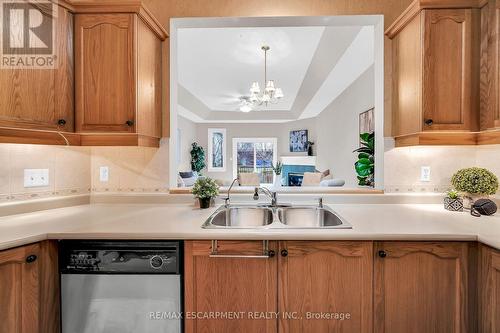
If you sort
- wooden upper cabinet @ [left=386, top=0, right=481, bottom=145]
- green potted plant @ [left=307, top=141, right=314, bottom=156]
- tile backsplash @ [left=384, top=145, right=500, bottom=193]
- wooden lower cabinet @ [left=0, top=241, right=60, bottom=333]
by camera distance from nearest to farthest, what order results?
wooden lower cabinet @ [left=0, top=241, right=60, bottom=333]
wooden upper cabinet @ [left=386, top=0, right=481, bottom=145]
tile backsplash @ [left=384, top=145, right=500, bottom=193]
green potted plant @ [left=307, top=141, right=314, bottom=156]

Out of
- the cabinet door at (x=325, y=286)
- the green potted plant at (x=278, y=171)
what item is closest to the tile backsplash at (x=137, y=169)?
the cabinet door at (x=325, y=286)

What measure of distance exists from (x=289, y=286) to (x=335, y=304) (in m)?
0.23

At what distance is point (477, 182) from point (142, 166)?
227 centimetres

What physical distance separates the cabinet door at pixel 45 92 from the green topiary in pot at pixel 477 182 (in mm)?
2473

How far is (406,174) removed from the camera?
1976 mm

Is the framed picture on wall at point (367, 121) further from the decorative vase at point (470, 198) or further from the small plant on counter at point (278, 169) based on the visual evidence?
the small plant on counter at point (278, 169)

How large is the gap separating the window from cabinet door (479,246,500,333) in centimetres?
800

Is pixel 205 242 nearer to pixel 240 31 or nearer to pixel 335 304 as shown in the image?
pixel 335 304

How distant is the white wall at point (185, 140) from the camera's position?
7.62 metres

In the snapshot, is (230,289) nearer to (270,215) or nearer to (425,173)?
(270,215)

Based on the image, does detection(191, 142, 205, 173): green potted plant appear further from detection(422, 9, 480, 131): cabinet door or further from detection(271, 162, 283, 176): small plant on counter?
detection(422, 9, 480, 131): cabinet door

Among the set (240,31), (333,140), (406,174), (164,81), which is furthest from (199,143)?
(406,174)

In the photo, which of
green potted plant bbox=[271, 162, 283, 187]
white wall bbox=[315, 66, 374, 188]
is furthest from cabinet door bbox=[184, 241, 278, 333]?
green potted plant bbox=[271, 162, 283, 187]

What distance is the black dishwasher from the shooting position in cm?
129
